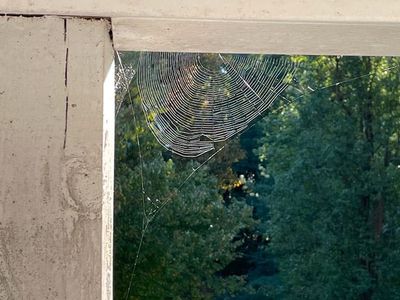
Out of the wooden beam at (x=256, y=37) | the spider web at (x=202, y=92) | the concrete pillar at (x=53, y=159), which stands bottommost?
the concrete pillar at (x=53, y=159)

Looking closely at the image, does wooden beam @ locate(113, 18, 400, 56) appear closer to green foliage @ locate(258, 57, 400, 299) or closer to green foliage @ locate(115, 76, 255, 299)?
green foliage @ locate(115, 76, 255, 299)

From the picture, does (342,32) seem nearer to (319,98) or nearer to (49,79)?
(49,79)

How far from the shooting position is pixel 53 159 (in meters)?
0.84

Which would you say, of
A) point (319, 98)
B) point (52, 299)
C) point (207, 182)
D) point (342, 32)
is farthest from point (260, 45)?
point (319, 98)

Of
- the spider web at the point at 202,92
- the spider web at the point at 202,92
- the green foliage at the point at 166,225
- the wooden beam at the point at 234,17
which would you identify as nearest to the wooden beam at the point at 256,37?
the wooden beam at the point at 234,17

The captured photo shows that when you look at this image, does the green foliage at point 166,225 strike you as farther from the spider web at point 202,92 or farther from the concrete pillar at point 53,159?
the concrete pillar at point 53,159

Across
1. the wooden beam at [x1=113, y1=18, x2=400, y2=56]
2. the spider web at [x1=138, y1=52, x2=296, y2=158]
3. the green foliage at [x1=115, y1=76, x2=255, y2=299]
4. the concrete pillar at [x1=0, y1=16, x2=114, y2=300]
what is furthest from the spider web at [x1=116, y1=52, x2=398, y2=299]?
the green foliage at [x1=115, y1=76, x2=255, y2=299]

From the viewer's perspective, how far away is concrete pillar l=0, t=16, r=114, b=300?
820 mm

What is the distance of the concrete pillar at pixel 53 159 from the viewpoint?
0.82m

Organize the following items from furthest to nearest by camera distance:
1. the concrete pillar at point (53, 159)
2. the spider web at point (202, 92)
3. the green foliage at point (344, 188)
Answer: the green foliage at point (344, 188) → the spider web at point (202, 92) → the concrete pillar at point (53, 159)

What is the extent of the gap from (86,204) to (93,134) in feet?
0.23

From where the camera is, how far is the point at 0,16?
2.83 ft

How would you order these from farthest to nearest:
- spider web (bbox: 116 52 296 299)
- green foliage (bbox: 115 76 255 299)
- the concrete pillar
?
green foliage (bbox: 115 76 255 299) < spider web (bbox: 116 52 296 299) < the concrete pillar

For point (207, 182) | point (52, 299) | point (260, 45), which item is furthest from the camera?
point (207, 182)
